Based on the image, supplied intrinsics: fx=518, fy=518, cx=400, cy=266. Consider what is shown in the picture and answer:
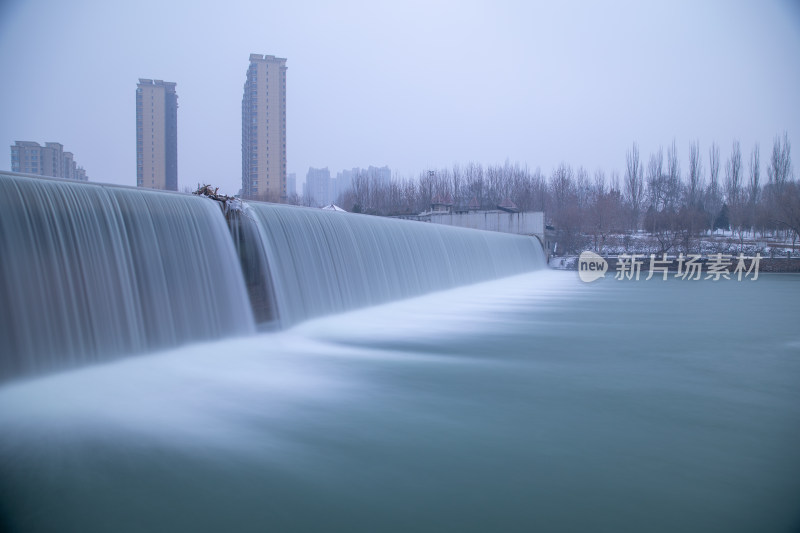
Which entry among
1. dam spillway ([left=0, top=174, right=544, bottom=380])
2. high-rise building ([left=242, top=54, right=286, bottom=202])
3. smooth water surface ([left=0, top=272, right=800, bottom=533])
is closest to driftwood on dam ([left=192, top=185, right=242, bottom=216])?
dam spillway ([left=0, top=174, right=544, bottom=380])

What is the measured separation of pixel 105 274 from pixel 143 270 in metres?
0.42

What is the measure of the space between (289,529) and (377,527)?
0.38 m

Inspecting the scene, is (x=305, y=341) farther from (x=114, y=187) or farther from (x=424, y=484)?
(x=424, y=484)

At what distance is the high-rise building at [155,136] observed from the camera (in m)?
55.7

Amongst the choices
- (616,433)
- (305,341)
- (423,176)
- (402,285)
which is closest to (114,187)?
(305,341)

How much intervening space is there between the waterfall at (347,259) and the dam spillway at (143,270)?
0.03 metres

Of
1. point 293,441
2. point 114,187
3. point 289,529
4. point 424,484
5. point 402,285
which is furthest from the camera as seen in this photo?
point 402,285

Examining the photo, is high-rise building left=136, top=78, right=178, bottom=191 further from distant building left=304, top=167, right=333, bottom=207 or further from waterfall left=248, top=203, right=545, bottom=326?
distant building left=304, top=167, right=333, bottom=207

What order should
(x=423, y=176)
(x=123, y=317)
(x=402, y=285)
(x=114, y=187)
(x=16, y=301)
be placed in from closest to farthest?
(x=16, y=301), (x=123, y=317), (x=114, y=187), (x=402, y=285), (x=423, y=176)

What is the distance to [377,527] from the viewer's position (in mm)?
2293

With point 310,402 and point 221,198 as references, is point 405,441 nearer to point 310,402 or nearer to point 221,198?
point 310,402

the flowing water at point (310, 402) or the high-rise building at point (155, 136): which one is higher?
the high-rise building at point (155, 136)

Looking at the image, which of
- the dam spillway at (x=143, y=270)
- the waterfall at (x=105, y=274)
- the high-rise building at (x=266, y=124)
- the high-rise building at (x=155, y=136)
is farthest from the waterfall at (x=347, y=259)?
the high-rise building at (x=266, y=124)

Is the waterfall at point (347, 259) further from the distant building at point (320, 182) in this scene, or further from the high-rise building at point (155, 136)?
the distant building at point (320, 182)
